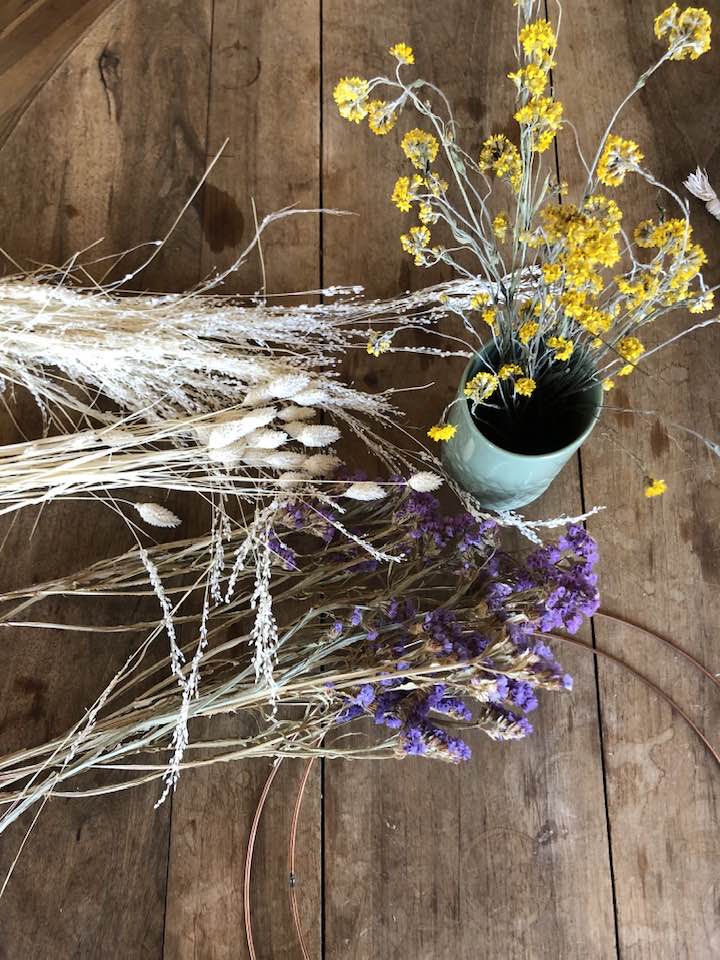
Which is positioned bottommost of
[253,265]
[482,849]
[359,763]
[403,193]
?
[482,849]

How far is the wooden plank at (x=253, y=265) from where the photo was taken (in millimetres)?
921

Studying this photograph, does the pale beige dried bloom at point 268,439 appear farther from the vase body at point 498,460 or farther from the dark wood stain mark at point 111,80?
the dark wood stain mark at point 111,80

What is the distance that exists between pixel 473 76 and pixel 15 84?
78 centimetres

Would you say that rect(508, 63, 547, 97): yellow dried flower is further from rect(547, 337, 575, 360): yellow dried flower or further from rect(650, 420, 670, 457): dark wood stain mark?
rect(650, 420, 670, 457): dark wood stain mark

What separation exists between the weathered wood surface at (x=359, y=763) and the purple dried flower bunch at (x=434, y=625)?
12 centimetres

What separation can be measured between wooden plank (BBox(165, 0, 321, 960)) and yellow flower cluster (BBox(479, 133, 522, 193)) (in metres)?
0.43

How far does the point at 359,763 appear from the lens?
96 centimetres

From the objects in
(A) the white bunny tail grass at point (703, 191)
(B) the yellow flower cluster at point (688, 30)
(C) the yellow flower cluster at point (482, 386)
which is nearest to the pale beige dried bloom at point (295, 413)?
(C) the yellow flower cluster at point (482, 386)

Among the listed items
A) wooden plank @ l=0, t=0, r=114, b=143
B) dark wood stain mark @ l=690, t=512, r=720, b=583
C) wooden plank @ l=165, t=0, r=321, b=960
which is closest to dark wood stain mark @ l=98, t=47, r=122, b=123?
wooden plank @ l=165, t=0, r=321, b=960

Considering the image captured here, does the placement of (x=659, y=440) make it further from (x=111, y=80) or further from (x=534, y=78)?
(x=111, y=80)

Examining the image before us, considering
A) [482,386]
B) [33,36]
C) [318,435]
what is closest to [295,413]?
[318,435]

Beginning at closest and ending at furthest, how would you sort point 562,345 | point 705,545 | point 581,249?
point 581,249 < point 562,345 < point 705,545

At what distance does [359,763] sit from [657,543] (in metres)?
0.47

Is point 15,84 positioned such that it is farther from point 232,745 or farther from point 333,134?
point 232,745
